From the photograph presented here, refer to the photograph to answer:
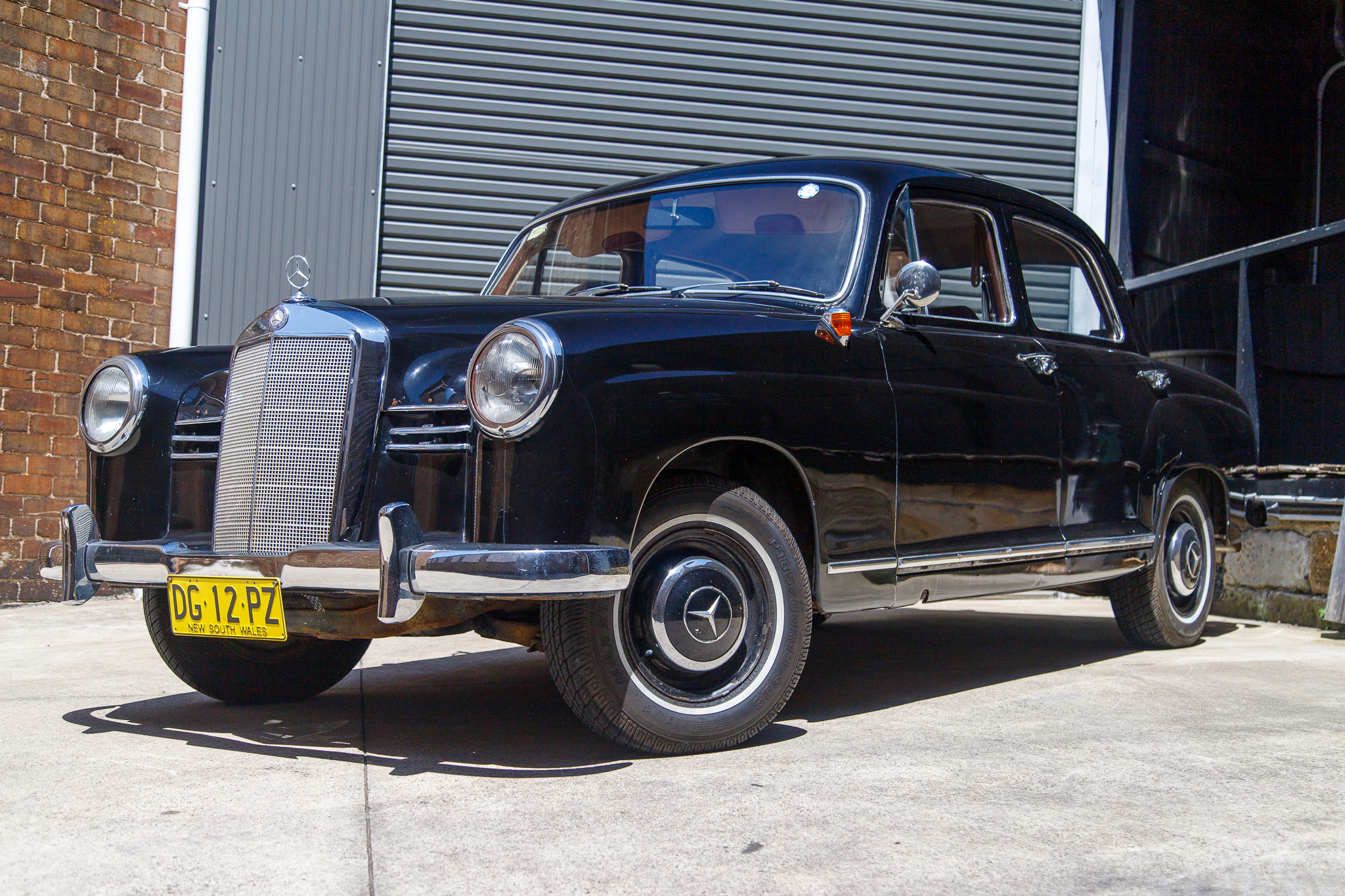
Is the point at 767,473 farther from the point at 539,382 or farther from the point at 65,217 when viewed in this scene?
the point at 65,217

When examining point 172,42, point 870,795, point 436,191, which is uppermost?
point 172,42

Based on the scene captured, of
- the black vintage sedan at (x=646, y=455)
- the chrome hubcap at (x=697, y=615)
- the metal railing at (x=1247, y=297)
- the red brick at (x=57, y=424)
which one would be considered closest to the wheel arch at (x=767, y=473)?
the black vintage sedan at (x=646, y=455)

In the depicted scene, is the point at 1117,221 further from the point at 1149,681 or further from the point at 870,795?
the point at 870,795

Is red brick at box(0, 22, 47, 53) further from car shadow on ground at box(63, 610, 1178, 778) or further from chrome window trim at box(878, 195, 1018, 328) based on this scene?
chrome window trim at box(878, 195, 1018, 328)

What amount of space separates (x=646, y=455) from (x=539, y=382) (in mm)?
331

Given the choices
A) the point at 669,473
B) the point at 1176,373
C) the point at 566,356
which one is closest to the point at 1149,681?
the point at 1176,373

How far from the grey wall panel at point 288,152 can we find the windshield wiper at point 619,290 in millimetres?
4055

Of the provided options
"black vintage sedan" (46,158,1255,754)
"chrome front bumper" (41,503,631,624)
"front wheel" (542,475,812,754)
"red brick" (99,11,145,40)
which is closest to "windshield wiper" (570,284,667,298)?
"black vintage sedan" (46,158,1255,754)

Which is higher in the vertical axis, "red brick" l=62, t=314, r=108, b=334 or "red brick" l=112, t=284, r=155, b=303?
"red brick" l=112, t=284, r=155, b=303

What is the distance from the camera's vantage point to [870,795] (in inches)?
111

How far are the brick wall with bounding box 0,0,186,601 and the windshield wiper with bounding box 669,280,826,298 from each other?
4318mm

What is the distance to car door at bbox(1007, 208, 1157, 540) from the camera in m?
4.51

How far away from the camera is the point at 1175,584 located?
5.24m

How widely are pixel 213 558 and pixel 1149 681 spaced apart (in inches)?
126
